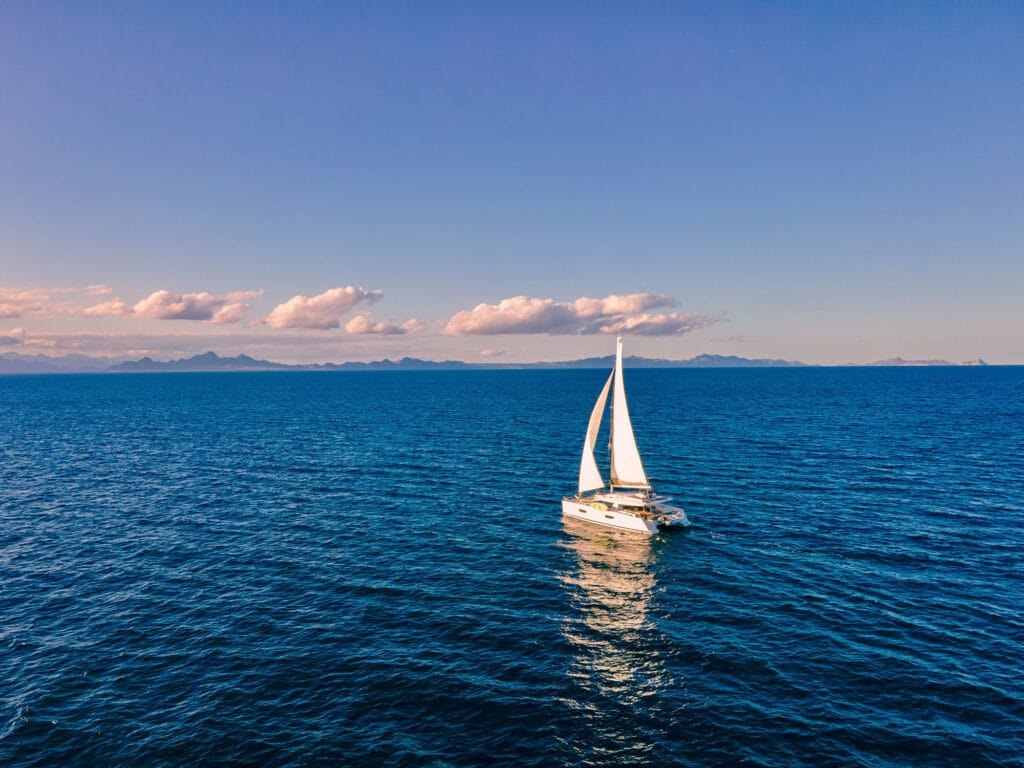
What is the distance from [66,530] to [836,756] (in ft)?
232

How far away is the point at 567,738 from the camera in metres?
26.7

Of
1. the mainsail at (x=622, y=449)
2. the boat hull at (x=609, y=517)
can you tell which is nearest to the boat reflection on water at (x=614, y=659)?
the boat hull at (x=609, y=517)

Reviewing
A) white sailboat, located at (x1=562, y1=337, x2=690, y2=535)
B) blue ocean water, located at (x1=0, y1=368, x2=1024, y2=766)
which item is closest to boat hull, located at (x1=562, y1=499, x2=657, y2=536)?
white sailboat, located at (x1=562, y1=337, x2=690, y2=535)

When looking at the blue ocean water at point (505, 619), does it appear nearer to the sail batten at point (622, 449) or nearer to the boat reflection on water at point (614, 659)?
the boat reflection on water at point (614, 659)

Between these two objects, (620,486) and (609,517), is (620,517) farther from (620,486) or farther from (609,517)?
(620,486)

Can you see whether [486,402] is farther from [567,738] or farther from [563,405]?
[567,738]

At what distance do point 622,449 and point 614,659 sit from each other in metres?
31.0

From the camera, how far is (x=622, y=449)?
61.9m

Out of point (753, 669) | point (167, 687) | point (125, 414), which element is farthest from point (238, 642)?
point (125, 414)

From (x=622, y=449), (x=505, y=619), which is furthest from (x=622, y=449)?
(x=505, y=619)

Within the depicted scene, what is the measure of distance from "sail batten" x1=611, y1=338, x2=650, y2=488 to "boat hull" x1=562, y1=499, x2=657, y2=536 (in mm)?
5074

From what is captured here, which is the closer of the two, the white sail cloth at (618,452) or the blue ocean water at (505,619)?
the blue ocean water at (505,619)

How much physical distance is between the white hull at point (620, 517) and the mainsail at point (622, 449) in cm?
479

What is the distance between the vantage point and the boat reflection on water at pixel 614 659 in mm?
26578
